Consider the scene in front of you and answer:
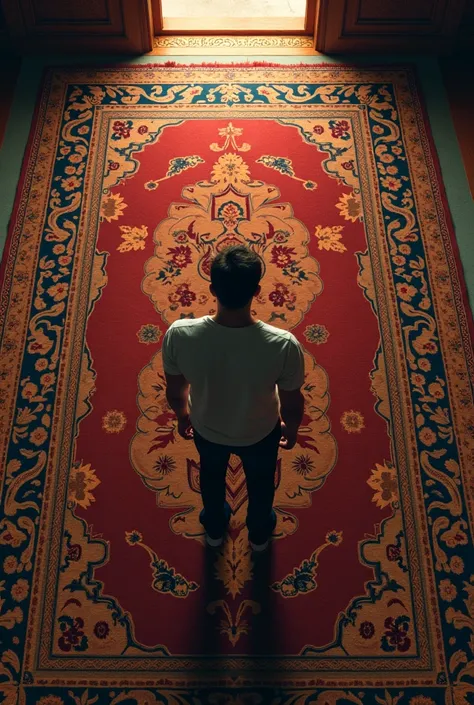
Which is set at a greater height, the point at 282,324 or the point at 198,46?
the point at 198,46

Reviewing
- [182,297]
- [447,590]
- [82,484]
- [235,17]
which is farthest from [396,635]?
[235,17]

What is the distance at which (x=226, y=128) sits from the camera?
321 cm

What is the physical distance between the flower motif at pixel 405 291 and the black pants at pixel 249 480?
1.03 m

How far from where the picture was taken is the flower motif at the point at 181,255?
2785mm

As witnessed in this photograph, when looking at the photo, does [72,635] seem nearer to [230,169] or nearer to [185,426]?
[185,426]

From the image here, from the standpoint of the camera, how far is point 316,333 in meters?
2.59

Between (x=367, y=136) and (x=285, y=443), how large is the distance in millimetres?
1879

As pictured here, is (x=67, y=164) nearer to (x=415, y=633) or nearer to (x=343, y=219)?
(x=343, y=219)

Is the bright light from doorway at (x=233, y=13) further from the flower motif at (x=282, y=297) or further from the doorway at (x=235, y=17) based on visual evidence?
the flower motif at (x=282, y=297)

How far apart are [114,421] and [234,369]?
1.02m

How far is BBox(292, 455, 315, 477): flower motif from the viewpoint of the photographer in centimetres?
229

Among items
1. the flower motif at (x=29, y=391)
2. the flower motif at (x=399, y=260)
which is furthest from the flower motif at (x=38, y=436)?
the flower motif at (x=399, y=260)

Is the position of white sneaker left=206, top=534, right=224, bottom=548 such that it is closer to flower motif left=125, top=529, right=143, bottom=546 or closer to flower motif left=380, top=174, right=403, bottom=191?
flower motif left=125, top=529, right=143, bottom=546

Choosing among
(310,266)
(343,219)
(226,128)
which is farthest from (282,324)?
(226,128)
